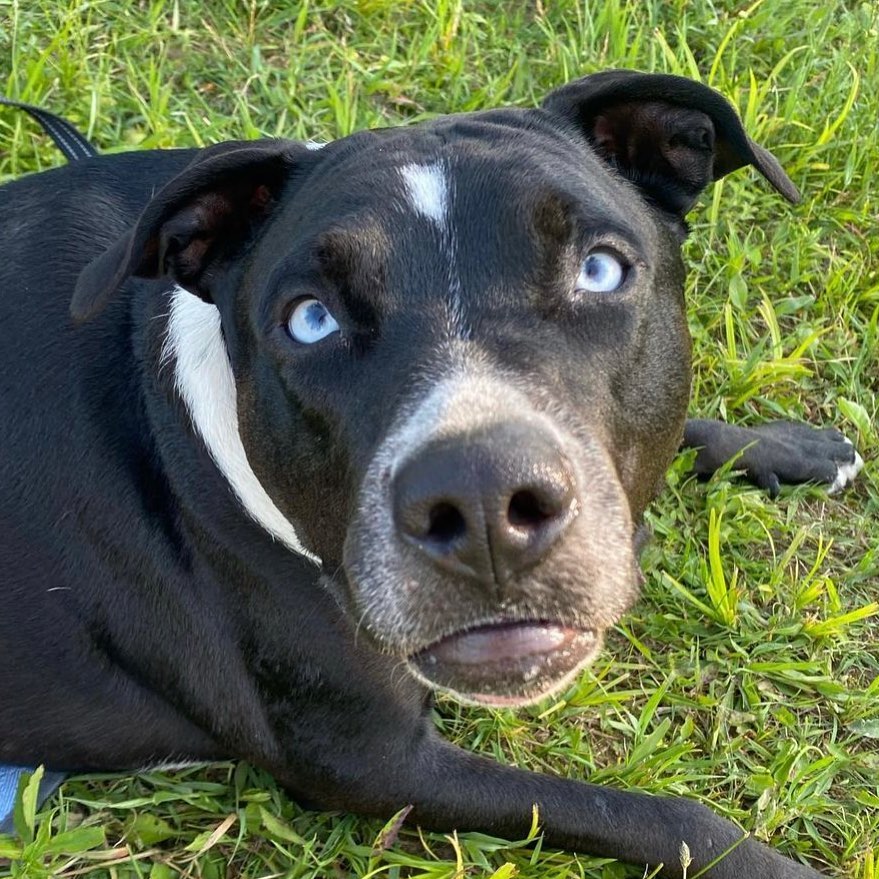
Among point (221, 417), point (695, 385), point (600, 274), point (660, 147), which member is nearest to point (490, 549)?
Result: point (600, 274)

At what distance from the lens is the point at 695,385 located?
15.4 feet

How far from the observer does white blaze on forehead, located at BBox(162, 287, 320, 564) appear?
3104 mm

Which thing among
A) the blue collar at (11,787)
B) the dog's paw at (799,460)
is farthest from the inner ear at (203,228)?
the dog's paw at (799,460)

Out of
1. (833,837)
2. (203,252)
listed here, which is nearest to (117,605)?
(203,252)

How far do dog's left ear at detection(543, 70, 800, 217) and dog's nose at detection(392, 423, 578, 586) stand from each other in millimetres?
1223

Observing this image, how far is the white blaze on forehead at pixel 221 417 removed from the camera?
3.10 m

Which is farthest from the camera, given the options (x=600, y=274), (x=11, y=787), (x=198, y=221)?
(x=11, y=787)

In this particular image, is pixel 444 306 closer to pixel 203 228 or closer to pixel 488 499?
pixel 488 499

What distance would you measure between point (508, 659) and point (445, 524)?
435 millimetres

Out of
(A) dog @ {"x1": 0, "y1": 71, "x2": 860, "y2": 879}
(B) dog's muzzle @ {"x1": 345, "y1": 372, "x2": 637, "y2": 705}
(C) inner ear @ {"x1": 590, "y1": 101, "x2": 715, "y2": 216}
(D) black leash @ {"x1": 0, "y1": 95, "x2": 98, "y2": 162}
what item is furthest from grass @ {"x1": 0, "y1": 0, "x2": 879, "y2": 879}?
(C) inner ear @ {"x1": 590, "y1": 101, "x2": 715, "y2": 216}

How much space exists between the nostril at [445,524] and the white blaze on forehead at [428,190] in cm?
74

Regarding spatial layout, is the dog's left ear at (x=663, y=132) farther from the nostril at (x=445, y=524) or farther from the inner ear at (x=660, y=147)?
the nostril at (x=445, y=524)

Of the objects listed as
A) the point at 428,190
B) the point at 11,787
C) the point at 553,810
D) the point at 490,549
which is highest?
the point at 428,190

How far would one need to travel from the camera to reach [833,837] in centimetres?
364
